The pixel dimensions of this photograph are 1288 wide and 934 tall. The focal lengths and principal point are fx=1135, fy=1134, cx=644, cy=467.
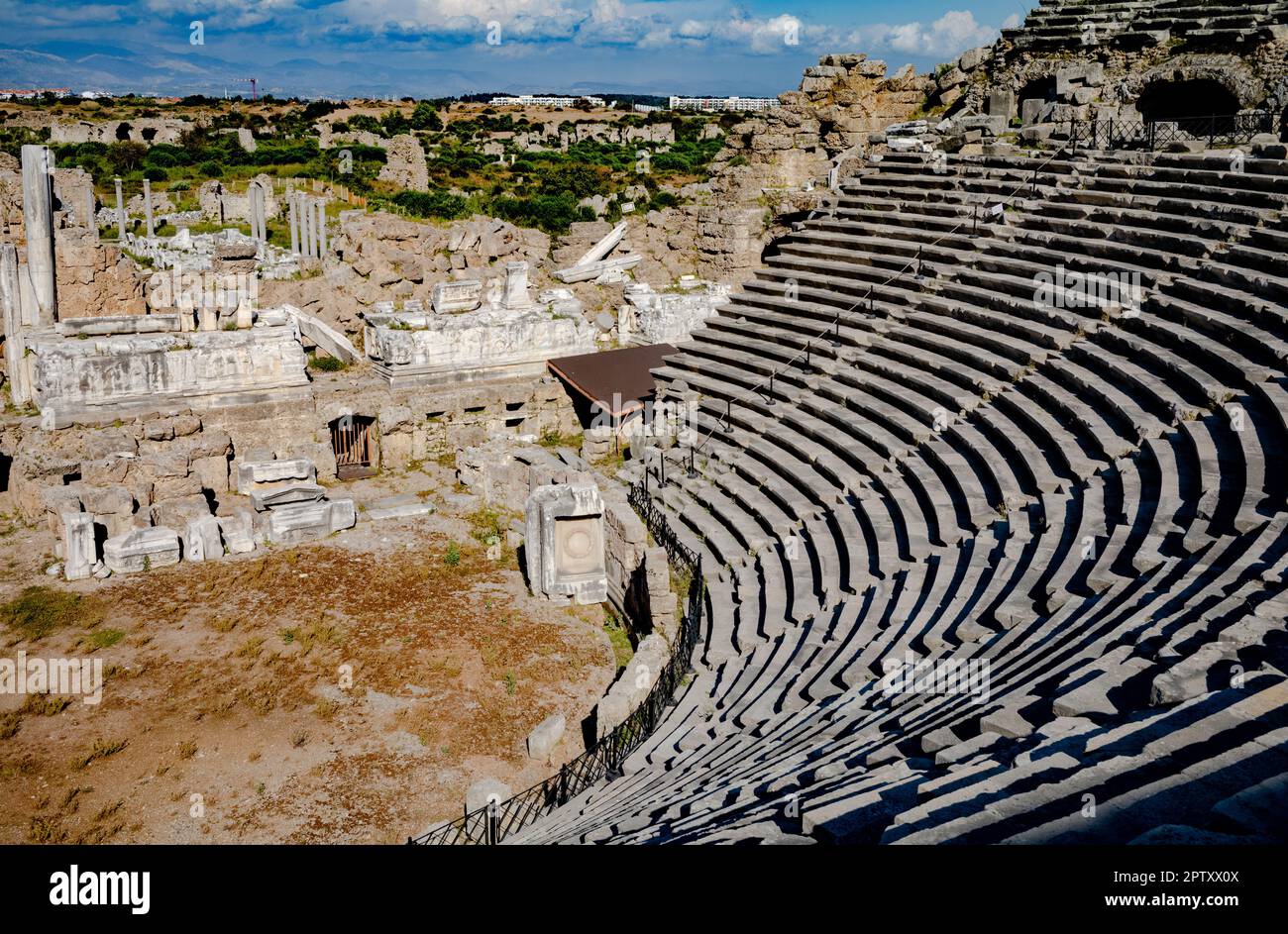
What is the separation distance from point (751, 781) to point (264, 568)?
10.3m

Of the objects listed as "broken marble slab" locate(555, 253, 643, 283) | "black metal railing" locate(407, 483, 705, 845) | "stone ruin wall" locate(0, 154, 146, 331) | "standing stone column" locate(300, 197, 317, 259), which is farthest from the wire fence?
"standing stone column" locate(300, 197, 317, 259)

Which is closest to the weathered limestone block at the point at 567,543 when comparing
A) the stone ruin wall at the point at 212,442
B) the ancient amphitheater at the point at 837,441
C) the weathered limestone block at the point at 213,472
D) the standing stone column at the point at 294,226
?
the ancient amphitheater at the point at 837,441

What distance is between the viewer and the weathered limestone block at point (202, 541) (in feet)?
54.0

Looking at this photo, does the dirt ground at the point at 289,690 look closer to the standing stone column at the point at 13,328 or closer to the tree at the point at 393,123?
the standing stone column at the point at 13,328

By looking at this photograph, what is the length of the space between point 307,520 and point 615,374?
644cm

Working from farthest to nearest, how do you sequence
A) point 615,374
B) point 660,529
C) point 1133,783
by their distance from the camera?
1. point 615,374
2. point 660,529
3. point 1133,783

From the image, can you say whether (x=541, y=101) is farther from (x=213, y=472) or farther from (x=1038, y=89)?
(x=213, y=472)

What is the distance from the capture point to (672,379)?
18.9 metres

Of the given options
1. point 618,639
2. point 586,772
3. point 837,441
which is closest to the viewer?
point 586,772

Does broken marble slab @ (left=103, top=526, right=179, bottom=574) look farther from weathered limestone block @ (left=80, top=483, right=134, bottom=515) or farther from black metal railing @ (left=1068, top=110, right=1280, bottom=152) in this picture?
black metal railing @ (left=1068, top=110, right=1280, bottom=152)

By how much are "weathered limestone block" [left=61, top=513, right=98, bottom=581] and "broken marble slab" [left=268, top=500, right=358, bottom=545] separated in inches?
96.4

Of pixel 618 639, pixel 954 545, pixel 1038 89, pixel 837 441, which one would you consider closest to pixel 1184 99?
pixel 1038 89

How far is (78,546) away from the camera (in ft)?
51.6

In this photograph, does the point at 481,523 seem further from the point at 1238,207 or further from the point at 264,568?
the point at 1238,207
